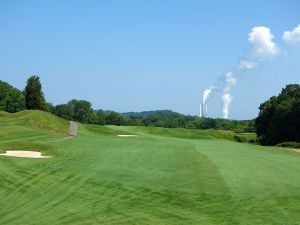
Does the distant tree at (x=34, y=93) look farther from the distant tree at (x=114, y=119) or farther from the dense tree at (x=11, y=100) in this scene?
the distant tree at (x=114, y=119)

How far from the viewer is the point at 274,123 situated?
8400 centimetres

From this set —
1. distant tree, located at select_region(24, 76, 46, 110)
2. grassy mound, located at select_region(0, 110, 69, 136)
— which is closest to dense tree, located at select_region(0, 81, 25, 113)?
distant tree, located at select_region(24, 76, 46, 110)

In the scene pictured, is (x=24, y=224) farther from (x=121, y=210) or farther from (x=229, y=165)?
(x=229, y=165)

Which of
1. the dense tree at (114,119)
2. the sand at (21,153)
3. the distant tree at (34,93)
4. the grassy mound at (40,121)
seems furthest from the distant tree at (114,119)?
the sand at (21,153)

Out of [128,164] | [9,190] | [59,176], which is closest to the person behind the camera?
[9,190]

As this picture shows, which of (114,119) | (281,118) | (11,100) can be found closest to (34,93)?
(281,118)

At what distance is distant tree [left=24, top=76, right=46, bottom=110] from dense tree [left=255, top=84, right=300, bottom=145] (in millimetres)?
42408

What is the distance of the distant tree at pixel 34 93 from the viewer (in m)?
92.1

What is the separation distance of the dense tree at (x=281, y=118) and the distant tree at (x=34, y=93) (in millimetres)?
42408

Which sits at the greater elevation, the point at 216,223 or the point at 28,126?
the point at 28,126

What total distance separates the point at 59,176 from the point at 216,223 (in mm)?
10108

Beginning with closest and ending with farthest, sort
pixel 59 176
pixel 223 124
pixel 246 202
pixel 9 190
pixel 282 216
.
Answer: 1. pixel 282 216
2. pixel 246 202
3. pixel 9 190
4. pixel 59 176
5. pixel 223 124

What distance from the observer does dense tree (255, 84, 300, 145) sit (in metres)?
80.4

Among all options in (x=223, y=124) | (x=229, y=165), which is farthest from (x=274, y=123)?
(x=223, y=124)
